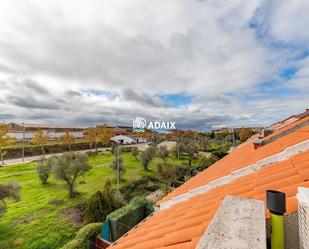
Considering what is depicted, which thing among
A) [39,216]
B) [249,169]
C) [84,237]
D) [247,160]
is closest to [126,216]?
[84,237]

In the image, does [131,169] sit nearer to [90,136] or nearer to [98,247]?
[98,247]

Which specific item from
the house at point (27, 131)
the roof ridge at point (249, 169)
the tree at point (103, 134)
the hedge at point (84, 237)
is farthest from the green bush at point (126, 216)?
the tree at point (103, 134)

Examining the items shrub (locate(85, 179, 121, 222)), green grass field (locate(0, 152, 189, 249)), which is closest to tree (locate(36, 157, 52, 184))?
green grass field (locate(0, 152, 189, 249))

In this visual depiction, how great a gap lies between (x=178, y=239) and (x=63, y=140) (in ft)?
167

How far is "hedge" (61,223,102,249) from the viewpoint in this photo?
9.72 metres

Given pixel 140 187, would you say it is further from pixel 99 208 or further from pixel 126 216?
pixel 126 216

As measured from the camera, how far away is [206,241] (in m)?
1.27

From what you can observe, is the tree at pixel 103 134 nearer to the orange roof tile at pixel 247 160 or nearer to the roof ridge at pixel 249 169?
the orange roof tile at pixel 247 160

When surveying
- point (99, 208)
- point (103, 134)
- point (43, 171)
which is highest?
point (103, 134)

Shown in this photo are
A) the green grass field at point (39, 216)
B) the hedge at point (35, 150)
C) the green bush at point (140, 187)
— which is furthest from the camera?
the hedge at point (35, 150)

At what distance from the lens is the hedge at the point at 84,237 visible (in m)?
9.72

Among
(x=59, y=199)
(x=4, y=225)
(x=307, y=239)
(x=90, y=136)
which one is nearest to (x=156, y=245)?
(x=307, y=239)

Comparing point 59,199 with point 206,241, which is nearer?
point 206,241

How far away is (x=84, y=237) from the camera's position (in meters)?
10.1
